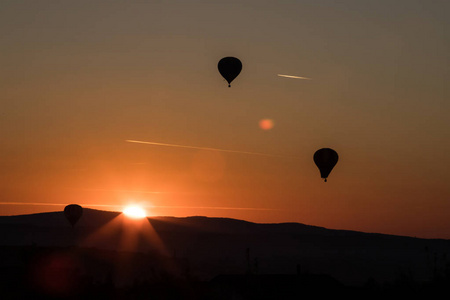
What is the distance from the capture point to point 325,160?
5766cm

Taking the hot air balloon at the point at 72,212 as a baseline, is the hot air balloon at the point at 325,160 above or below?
below

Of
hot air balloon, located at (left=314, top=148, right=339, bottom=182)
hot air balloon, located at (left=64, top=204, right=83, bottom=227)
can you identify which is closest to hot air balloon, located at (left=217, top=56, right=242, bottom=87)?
hot air balloon, located at (left=314, top=148, right=339, bottom=182)

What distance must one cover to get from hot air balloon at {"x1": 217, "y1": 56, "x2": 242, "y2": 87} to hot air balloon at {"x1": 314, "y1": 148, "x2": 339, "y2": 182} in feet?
29.9

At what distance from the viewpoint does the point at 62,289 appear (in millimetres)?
54375

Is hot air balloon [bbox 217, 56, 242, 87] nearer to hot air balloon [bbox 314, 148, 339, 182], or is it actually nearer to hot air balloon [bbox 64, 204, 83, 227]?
hot air balloon [bbox 314, 148, 339, 182]

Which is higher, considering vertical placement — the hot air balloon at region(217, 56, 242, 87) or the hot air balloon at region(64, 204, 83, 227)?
the hot air balloon at region(64, 204, 83, 227)

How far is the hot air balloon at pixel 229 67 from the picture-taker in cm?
5741

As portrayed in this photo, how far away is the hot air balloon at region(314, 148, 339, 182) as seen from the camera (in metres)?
57.5

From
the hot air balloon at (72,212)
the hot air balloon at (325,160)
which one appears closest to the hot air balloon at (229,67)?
the hot air balloon at (325,160)

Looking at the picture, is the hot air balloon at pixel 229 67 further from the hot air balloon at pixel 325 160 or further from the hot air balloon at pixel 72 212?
the hot air balloon at pixel 72 212

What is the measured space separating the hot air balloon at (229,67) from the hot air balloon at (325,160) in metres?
9.12

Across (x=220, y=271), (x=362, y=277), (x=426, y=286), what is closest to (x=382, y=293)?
(x=426, y=286)

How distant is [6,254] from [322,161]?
33.3 m

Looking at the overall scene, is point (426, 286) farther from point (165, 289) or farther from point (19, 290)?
point (19, 290)
